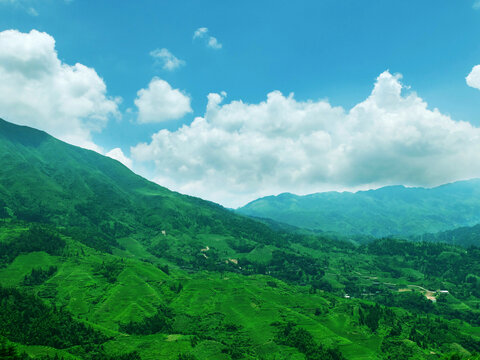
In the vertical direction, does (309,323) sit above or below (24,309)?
above

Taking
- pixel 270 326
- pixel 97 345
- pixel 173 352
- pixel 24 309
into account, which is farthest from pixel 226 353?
pixel 24 309

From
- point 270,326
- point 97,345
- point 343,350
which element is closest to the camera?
point 97,345

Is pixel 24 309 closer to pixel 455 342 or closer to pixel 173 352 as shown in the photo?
pixel 173 352

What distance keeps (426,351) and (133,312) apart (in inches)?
6509

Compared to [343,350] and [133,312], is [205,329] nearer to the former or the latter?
[133,312]

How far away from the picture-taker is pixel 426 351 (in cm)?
17938

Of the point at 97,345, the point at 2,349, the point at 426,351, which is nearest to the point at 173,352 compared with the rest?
the point at 97,345

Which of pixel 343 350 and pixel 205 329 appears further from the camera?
pixel 205 329

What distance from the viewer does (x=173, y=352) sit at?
154 metres

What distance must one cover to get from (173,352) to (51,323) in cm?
6036

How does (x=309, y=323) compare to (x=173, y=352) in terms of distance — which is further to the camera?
(x=309, y=323)

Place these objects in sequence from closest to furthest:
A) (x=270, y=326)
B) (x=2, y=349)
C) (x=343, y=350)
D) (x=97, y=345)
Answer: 1. (x=2, y=349)
2. (x=97, y=345)
3. (x=343, y=350)
4. (x=270, y=326)

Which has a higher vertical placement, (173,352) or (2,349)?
(2,349)

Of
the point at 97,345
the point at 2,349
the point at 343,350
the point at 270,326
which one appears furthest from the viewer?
the point at 270,326
